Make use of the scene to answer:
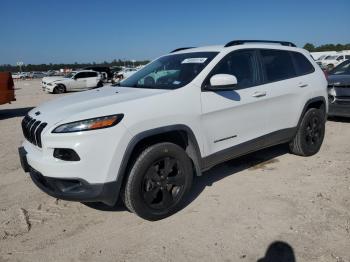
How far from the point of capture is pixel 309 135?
5.90 meters

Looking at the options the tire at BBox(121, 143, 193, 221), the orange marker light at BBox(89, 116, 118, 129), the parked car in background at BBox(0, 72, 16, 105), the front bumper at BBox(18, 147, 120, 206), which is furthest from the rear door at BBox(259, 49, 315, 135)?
the parked car in background at BBox(0, 72, 16, 105)

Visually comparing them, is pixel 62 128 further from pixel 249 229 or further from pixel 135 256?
pixel 249 229

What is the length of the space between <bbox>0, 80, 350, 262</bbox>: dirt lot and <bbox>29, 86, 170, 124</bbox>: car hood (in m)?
1.15

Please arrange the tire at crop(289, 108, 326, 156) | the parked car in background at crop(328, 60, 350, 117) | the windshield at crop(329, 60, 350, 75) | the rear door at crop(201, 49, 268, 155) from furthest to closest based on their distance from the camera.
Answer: the windshield at crop(329, 60, 350, 75)
the parked car in background at crop(328, 60, 350, 117)
the tire at crop(289, 108, 326, 156)
the rear door at crop(201, 49, 268, 155)

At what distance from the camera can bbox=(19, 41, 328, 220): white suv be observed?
3361mm

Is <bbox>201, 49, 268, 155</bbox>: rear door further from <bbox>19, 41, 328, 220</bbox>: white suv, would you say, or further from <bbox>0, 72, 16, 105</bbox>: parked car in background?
<bbox>0, 72, 16, 105</bbox>: parked car in background

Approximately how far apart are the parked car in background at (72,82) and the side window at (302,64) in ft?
66.3

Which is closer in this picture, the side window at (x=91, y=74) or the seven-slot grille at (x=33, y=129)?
the seven-slot grille at (x=33, y=129)

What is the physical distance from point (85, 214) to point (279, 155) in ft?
11.3

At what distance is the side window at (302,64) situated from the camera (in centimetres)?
562

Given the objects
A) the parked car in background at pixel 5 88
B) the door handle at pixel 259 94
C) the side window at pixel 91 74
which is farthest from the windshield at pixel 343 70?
the side window at pixel 91 74

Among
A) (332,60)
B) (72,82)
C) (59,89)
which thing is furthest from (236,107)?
(332,60)

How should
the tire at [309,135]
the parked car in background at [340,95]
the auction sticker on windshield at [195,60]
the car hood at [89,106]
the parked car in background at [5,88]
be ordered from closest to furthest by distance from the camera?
1. the car hood at [89,106]
2. the auction sticker on windshield at [195,60]
3. the tire at [309,135]
4. the parked car in background at [340,95]
5. the parked car in background at [5,88]

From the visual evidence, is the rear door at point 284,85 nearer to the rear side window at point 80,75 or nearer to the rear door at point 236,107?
the rear door at point 236,107
